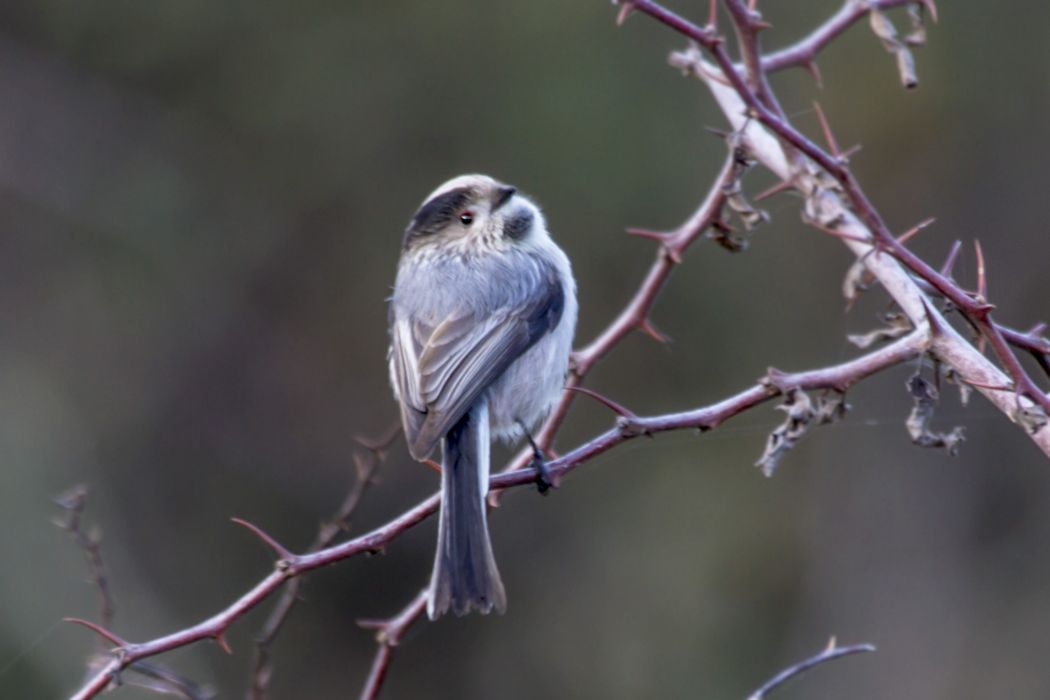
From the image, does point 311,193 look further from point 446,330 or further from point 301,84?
point 446,330

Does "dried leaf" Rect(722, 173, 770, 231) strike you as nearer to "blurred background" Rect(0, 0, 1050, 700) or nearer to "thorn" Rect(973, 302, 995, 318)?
"thorn" Rect(973, 302, 995, 318)

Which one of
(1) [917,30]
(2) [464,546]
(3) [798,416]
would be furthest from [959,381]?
(2) [464,546]

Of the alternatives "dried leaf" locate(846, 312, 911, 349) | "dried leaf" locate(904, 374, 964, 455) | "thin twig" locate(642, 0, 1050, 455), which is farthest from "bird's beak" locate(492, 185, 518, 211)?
"dried leaf" locate(904, 374, 964, 455)

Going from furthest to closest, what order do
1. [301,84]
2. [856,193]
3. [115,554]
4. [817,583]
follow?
[301,84]
[817,583]
[115,554]
[856,193]

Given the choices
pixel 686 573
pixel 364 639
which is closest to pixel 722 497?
pixel 686 573

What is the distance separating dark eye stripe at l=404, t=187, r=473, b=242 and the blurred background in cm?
493

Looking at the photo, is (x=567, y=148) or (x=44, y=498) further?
(x=567, y=148)

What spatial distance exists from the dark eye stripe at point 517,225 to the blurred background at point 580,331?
486 cm

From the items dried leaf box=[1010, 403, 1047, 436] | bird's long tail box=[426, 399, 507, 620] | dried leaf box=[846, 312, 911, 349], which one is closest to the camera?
dried leaf box=[1010, 403, 1047, 436]

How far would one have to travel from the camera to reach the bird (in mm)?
3748

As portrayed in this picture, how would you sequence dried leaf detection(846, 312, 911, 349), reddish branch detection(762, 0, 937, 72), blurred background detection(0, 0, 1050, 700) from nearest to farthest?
1. dried leaf detection(846, 312, 911, 349)
2. reddish branch detection(762, 0, 937, 72)
3. blurred background detection(0, 0, 1050, 700)

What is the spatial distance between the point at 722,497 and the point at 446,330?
246 inches

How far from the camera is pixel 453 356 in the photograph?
4277 mm

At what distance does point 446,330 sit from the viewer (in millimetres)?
4371
